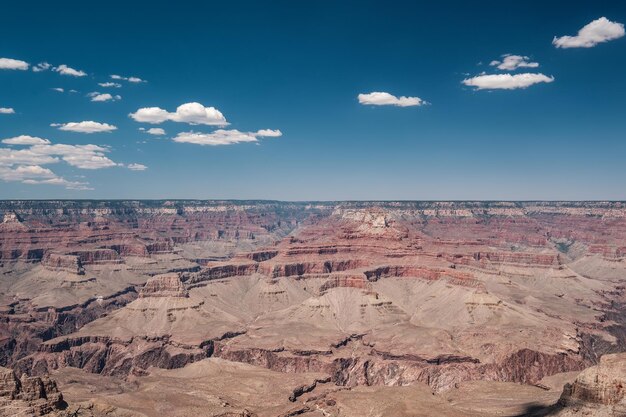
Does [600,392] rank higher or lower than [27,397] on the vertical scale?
higher

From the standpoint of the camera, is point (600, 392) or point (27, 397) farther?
point (27, 397)

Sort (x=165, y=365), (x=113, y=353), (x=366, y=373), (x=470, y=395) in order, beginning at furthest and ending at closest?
(x=113, y=353) → (x=165, y=365) → (x=366, y=373) → (x=470, y=395)

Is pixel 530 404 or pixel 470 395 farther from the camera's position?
pixel 470 395

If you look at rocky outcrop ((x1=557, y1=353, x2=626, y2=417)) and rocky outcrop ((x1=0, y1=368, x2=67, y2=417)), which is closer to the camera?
rocky outcrop ((x1=557, y1=353, x2=626, y2=417))

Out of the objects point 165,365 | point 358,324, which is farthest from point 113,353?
point 358,324

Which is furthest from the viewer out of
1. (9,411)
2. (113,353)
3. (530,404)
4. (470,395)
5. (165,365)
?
(113,353)

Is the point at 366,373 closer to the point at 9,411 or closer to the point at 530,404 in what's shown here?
the point at 530,404

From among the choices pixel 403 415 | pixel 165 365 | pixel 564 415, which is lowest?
pixel 165 365

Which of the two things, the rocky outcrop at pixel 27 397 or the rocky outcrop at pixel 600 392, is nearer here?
the rocky outcrop at pixel 600 392
